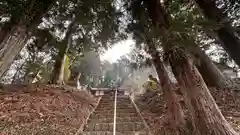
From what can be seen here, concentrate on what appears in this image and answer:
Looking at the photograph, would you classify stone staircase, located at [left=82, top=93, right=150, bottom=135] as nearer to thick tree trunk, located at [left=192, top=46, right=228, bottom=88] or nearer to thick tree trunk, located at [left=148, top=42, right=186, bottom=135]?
thick tree trunk, located at [left=148, top=42, right=186, bottom=135]

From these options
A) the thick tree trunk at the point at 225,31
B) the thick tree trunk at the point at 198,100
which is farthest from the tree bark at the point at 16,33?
the thick tree trunk at the point at 225,31

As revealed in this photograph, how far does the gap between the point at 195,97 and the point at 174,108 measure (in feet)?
4.78

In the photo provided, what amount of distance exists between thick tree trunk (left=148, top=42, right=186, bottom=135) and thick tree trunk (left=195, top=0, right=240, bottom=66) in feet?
6.69

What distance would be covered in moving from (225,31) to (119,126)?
441 cm

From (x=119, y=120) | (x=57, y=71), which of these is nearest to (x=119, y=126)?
(x=119, y=120)

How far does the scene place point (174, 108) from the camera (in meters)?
6.71

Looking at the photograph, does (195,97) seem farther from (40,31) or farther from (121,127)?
(40,31)

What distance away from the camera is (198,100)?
5277 mm

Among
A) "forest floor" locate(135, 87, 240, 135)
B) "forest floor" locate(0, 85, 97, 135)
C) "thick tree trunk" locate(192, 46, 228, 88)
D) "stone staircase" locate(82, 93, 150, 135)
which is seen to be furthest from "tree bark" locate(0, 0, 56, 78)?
"thick tree trunk" locate(192, 46, 228, 88)

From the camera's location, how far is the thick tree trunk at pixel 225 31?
744cm

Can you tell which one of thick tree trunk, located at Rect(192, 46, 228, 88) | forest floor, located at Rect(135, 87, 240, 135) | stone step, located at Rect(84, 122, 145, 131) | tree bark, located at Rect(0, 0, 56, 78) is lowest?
stone step, located at Rect(84, 122, 145, 131)

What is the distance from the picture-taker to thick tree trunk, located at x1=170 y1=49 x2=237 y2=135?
4.93 m

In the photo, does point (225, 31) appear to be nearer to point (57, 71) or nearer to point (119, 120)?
point (119, 120)

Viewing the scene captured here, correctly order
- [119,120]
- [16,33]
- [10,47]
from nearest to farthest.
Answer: [10,47]
[16,33]
[119,120]
